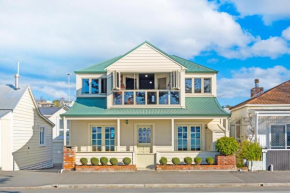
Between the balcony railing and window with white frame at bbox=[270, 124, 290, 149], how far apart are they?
230 inches

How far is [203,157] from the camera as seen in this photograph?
16.8m

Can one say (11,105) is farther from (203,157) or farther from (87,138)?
(203,157)

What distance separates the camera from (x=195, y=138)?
18.8 meters

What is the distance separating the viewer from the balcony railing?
18406 mm

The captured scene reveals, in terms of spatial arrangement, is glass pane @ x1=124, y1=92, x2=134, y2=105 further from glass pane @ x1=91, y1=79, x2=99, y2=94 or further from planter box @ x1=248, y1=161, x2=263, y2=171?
planter box @ x1=248, y1=161, x2=263, y2=171

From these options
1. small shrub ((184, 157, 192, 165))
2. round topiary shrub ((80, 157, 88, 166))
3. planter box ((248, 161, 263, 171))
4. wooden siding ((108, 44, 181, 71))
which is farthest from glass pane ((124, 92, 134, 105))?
planter box ((248, 161, 263, 171))

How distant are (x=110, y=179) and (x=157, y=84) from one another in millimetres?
7656

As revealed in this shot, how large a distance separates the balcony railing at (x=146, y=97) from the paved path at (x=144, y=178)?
14.4ft

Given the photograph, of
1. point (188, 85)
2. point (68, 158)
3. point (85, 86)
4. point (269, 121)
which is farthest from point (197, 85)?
point (68, 158)

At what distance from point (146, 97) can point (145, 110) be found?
2.73 ft

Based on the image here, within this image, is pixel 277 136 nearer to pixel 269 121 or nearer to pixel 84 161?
pixel 269 121

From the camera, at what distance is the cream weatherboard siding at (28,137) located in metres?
18.7

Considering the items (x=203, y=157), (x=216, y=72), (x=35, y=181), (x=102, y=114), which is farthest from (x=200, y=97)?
(x=35, y=181)

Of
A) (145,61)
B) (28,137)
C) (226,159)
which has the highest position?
(145,61)
